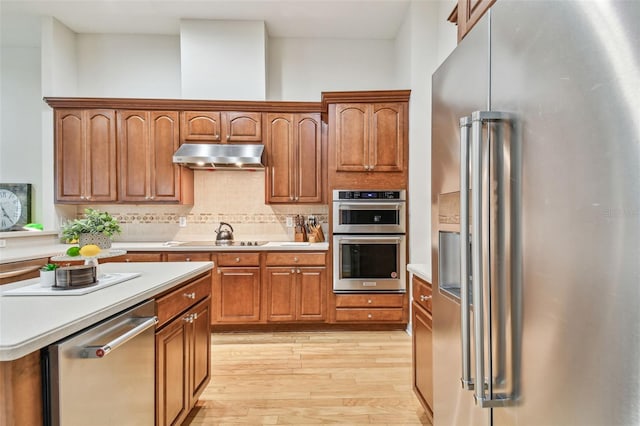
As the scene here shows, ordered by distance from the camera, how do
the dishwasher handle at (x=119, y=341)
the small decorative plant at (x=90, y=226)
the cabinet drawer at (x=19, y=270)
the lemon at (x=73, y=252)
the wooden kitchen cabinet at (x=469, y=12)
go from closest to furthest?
1. the dishwasher handle at (x=119, y=341)
2. the wooden kitchen cabinet at (x=469, y=12)
3. the lemon at (x=73, y=252)
4. the small decorative plant at (x=90, y=226)
5. the cabinet drawer at (x=19, y=270)

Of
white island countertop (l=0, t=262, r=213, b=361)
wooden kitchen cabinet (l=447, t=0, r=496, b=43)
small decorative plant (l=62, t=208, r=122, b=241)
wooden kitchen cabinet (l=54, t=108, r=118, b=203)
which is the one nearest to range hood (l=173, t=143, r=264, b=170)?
wooden kitchen cabinet (l=54, t=108, r=118, b=203)

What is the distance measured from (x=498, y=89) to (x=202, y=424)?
2.29 m

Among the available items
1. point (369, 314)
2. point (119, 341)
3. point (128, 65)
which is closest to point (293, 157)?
point (369, 314)

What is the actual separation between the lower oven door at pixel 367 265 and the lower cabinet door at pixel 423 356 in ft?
4.73

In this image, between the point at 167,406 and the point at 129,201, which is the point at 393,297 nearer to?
the point at 167,406

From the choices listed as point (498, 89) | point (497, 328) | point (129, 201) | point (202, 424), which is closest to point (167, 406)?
point (202, 424)

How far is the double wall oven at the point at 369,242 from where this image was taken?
3.45 metres

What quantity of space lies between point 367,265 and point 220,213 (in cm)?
192

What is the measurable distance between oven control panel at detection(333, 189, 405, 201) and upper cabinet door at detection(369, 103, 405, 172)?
0.25 meters

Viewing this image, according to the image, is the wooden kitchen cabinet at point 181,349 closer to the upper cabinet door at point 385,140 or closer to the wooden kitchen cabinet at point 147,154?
the wooden kitchen cabinet at point 147,154

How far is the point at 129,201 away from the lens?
3709 millimetres

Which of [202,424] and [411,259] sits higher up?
[411,259]

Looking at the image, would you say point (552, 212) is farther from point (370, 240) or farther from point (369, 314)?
point (369, 314)

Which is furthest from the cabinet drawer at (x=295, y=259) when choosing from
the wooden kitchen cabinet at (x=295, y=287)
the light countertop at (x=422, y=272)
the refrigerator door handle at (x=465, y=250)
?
the refrigerator door handle at (x=465, y=250)
